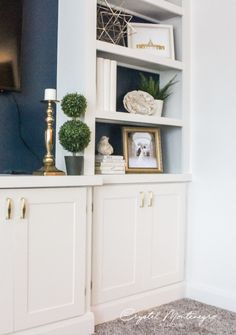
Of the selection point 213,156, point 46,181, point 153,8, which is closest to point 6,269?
point 46,181

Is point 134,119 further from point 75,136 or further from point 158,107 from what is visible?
point 75,136

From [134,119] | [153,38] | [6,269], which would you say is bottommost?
[6,269]

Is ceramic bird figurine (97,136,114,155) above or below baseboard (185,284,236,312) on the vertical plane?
above

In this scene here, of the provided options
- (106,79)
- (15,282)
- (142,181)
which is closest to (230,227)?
(142,181)

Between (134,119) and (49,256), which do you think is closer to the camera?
(49,256)

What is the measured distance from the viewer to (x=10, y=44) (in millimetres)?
2238

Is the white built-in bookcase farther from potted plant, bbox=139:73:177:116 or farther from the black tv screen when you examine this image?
the black tv screen

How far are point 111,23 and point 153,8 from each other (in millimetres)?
358

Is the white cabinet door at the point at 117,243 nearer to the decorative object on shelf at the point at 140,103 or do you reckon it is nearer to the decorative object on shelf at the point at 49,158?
the decorative object on shelf at the point at 49,158

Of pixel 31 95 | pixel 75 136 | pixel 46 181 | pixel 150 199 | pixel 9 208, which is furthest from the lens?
pixel 150 199

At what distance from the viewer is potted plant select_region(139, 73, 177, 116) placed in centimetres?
286

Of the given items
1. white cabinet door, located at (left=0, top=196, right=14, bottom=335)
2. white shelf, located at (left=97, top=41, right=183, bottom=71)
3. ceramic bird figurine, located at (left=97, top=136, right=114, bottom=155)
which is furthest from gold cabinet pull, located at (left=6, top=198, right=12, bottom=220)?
white shelf, located at (left=97, top=41, right=183, bottom=71)

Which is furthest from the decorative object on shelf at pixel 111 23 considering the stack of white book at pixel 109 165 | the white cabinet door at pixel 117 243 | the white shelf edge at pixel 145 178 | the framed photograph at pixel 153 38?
the white cabinet door at pixel 117 243

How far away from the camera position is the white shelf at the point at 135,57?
8.14ft
